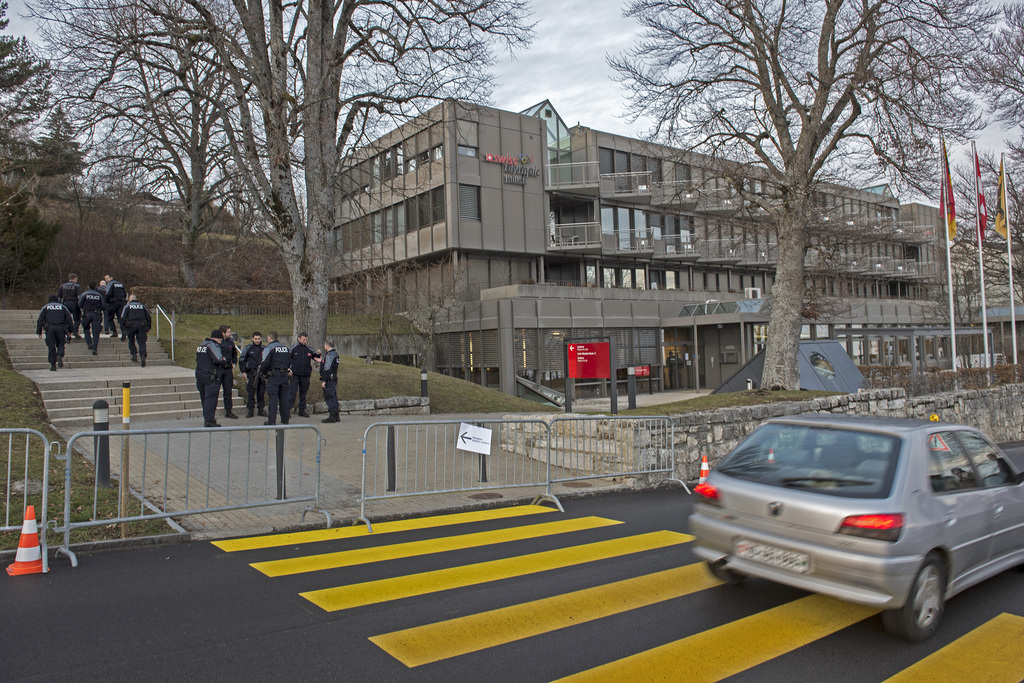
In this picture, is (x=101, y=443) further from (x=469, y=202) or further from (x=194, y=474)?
(x=469, y=202)

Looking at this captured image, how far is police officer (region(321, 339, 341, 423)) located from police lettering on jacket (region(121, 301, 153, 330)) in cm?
593

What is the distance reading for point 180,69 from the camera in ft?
53.4

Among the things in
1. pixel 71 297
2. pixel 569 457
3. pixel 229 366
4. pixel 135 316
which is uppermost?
pixel 71 297

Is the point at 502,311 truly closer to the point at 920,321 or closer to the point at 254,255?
the point at 254,255

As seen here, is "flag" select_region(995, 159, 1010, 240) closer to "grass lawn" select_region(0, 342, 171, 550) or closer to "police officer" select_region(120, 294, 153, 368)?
"grass lawn" select_region(0, 342, 171, 550)

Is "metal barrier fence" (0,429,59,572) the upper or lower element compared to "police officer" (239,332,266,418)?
lower

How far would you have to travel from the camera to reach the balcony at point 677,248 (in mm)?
38281

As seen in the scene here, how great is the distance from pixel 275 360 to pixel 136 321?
6.73 m

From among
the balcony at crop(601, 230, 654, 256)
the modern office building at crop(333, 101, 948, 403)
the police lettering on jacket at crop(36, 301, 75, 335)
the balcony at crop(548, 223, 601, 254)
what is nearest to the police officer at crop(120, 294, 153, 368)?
the police lettering on jacket at crop(36, 301, 75, 335)

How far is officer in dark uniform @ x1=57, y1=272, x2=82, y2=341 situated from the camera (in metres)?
17.0

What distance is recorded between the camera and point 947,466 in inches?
191

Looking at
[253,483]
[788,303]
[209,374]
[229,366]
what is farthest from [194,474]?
[788,303]

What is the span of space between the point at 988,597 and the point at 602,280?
32.4 m

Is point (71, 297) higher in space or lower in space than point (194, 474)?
higher
